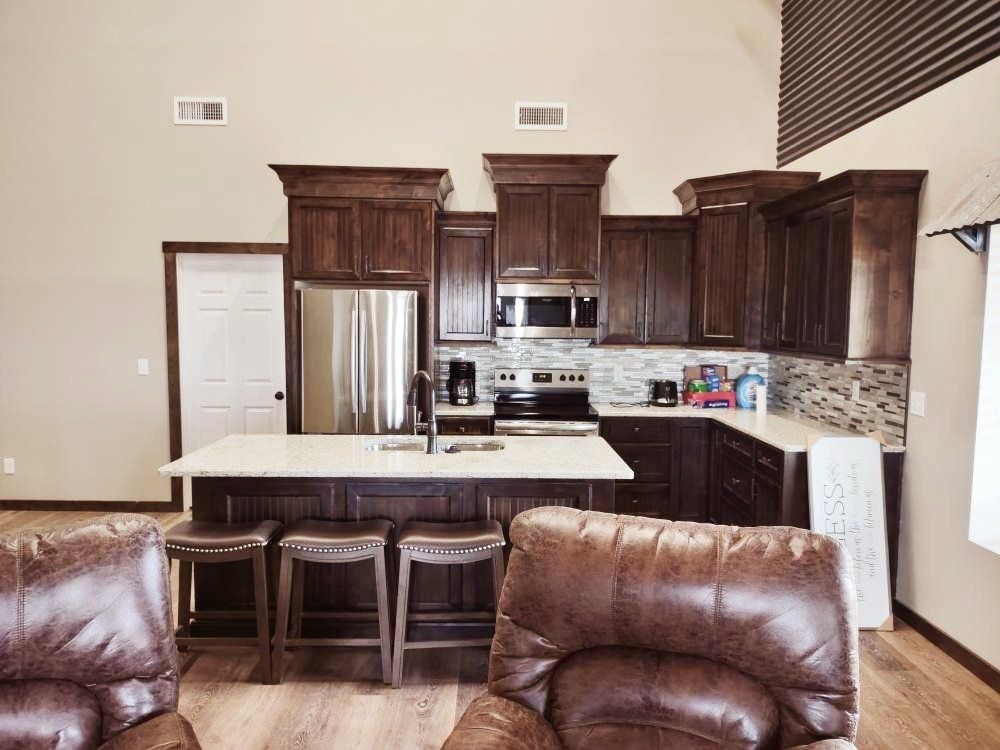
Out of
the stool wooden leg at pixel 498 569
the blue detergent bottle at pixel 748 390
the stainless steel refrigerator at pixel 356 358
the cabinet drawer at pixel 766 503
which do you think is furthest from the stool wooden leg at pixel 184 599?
the blue detergent bottle at pixel 748 390

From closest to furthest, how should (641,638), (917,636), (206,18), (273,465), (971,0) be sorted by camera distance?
(641,638)
(273,465)
(971,0)
(917,636)
(206,18)

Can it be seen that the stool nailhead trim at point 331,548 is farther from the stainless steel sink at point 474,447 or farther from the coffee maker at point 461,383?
the coffee maker at point 461,383

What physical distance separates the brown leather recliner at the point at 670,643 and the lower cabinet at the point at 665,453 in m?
3.17

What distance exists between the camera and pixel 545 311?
498 cm

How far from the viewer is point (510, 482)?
116 inches

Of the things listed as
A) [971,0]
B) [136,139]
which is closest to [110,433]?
[136,139]

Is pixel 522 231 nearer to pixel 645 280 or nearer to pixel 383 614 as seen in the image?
pixel 645 280

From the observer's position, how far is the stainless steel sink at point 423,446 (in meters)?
3.29

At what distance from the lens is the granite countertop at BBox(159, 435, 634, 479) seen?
2760 millimetres

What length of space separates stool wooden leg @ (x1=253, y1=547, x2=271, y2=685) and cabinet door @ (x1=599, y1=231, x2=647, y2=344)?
10.3ft

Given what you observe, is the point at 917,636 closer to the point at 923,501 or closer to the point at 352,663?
the point at 923,501

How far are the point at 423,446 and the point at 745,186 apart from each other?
295 centimetres

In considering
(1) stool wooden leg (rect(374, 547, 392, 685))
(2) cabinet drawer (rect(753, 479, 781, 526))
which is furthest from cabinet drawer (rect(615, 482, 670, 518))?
(1) stool wooden leg (rect(374, 547, 392, 685))

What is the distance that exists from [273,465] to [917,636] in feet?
10.5
